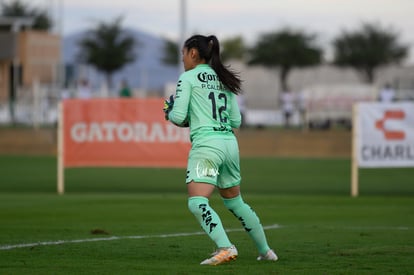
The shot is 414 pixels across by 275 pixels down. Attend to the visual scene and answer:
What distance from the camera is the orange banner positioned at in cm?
2170

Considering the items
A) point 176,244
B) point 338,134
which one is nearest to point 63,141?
point 176,244

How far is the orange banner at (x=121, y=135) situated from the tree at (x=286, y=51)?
5631 centimetres

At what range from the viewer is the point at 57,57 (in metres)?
69.9

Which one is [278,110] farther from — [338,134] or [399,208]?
[399,208]

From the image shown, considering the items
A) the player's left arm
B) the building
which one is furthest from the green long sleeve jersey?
the building

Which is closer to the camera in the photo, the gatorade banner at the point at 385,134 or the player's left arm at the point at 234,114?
the player's left arm at the point at 234,114

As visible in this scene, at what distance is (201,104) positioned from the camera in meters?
9.81

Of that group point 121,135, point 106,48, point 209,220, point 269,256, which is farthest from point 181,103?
point 106,48

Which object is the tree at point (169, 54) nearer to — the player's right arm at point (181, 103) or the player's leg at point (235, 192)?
the player's leg at point (235, 192)

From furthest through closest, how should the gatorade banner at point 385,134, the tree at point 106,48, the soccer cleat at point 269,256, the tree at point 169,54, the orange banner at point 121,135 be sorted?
the tree at point 169,54
the tree at point 106,48
the orange banner at point 121,135
the gatorade banner at point 385,134
the soccer cleat at point 269,256

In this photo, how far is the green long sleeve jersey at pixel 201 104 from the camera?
9766 millimetres

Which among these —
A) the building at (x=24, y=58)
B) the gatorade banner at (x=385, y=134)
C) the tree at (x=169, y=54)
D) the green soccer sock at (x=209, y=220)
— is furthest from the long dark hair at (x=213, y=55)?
the tree at (x=169, y=54)

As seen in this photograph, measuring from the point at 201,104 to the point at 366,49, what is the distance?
71.9 meters

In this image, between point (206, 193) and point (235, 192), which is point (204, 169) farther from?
point (235, 192)
